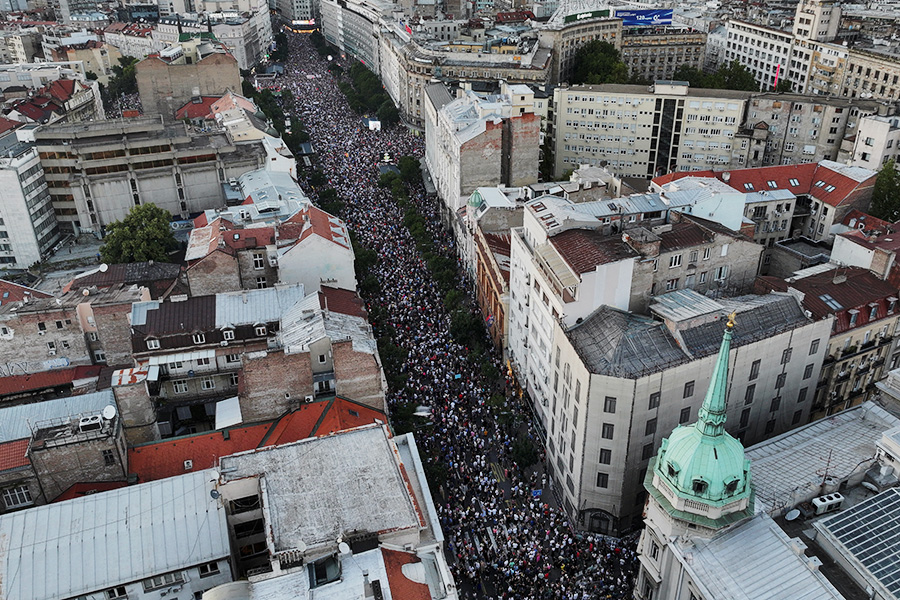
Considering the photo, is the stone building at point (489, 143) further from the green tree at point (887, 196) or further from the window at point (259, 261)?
the green tree at point (887, 196)

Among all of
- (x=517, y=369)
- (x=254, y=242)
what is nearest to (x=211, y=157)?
(x=254, y=242)

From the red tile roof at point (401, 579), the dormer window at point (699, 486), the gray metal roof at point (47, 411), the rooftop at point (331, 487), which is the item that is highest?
the dormer window at point (699, 486)

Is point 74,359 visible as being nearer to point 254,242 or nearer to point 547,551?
point 254,242

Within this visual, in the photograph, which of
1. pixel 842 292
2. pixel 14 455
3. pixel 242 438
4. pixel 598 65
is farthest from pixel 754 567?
pixel 598 65

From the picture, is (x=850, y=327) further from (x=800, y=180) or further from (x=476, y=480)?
(x=800, y=180)

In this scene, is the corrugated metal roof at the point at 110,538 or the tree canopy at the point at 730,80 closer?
the corrugated metal roof at the point at 110,538

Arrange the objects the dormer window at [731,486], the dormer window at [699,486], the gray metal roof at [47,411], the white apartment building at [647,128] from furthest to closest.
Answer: the white apartment building at [647,128], the gray metal roof at [47,411], the dormer window at [699,486], the dormer window at [731,486]

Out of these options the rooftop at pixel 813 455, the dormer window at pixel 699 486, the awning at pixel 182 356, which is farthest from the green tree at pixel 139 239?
the rooftop at pixel 813 455
